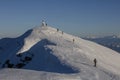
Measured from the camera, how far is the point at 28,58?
3327 inches

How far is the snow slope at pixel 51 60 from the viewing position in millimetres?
41688

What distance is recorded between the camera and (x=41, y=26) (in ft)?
376

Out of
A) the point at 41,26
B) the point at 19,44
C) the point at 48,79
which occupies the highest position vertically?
the point at 41,26

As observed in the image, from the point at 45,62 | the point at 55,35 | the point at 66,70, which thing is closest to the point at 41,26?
the point at 55,35

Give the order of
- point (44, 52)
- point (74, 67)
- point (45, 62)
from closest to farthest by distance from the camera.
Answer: point (74, 67) → point (45, 62) → point (44, 52)

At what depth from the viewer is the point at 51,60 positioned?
221ft

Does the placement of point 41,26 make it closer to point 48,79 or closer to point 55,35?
point 55,35

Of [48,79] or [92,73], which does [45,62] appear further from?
[48,79]

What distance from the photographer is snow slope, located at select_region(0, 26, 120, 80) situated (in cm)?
4169

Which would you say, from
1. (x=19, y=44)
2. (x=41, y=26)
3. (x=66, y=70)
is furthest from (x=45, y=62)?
(x=41, y=26)

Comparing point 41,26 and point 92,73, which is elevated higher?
point 41,26

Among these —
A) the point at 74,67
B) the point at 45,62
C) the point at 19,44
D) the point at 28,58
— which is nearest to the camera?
the point at 74,67

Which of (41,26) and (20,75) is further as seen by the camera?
(41,26)

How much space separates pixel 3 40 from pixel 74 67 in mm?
70518
